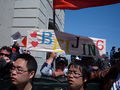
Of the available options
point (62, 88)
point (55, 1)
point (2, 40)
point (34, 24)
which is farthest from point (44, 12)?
point (62, 88)

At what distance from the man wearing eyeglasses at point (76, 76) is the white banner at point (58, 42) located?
1.91 metres

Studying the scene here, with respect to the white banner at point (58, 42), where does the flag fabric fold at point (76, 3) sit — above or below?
above

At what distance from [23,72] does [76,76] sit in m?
0.61

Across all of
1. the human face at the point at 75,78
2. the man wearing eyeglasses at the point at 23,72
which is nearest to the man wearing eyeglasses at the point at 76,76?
the human face at the point at 75,78

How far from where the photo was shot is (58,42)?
194 inches

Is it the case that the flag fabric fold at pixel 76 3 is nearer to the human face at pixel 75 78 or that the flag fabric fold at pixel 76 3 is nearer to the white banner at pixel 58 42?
the white banner at pixel 58 42

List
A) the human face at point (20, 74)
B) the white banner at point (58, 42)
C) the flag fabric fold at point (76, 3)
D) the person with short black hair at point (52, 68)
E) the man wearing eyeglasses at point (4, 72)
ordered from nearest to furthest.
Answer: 1. the human face at point (20, 74)
2. the man wearing eyeglasses at point (4, 72)
3. the person with short black hair at point (52, 68)
4. the white banner at point (58, 42)
5. the flag fabric fold at point (76, 3)

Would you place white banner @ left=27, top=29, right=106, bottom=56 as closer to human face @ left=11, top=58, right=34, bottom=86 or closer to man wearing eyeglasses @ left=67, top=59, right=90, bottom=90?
man wearing eyeglasses @ left=67, top=59, right=90, bottom=90

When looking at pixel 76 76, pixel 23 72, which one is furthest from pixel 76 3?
pixel 23 72

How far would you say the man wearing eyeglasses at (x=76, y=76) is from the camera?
2850mm

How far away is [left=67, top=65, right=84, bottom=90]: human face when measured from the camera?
2848 mm

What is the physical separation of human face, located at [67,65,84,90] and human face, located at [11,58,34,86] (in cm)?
45

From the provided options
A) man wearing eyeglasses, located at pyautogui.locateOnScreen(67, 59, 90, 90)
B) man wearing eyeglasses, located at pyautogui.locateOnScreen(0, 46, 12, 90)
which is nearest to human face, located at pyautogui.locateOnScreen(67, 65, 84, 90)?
man wearing eyeglasses, located at pyautogui.locateOnScreen(67, 59, 90, 90)

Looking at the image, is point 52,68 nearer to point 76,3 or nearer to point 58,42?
point 58,42
